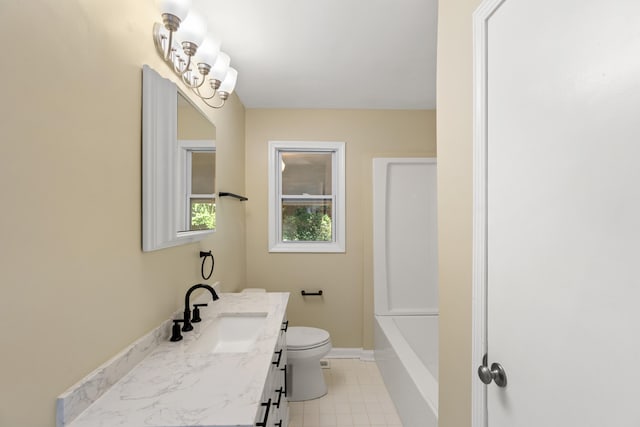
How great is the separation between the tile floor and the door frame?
1.34m

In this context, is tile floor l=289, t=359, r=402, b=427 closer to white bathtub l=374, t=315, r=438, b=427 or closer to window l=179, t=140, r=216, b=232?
white bathtub l=374, t=315, r=438, b=427

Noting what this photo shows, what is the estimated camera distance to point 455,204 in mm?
1210

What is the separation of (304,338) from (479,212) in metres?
1.83

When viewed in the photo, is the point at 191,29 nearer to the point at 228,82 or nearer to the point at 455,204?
the point at 228,82

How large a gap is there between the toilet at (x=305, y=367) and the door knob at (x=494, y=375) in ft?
5.19

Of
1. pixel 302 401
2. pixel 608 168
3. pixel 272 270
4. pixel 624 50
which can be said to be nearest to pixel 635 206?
pixel 608 168

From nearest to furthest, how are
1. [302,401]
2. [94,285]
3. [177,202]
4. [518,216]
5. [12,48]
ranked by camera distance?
[12,48] → [518,216] → [94,285] → [177,202] → [302,401]

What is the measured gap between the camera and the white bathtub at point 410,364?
69.5 inches

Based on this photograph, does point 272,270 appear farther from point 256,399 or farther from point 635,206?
point 635,206

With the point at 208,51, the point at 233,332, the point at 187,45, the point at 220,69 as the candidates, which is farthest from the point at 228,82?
the point at 233,332

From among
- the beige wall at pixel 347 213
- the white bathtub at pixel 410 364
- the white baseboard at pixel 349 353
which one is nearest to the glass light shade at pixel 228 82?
the beige wall at pixel 347 213

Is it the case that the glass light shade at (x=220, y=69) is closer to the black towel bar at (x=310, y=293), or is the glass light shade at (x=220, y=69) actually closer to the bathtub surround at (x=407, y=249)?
the bathtub surround at (x=407, y=249)

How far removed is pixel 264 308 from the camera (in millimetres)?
1794

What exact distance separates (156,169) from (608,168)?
137 cm
